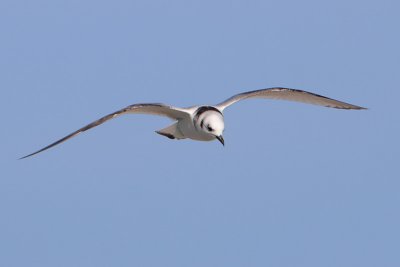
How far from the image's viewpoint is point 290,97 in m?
38.6

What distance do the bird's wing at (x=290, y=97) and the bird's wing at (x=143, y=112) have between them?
140 centimetres

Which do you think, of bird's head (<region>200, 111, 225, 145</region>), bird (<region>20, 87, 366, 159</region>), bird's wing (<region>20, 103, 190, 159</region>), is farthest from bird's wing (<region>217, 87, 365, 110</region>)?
bird's head (<region>200, 111, 225, 145</region>)

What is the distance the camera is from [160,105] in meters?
32.9

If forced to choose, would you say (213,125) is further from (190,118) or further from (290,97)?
(290,97)

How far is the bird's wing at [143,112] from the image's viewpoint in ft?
102

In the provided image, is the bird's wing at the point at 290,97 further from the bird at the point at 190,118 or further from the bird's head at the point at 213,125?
the bird's head at the point at 213,125

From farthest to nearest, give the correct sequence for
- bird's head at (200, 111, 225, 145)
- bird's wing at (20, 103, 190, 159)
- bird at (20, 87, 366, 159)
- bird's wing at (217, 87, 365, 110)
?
bird's wing at (217, 87, 365, 110)
bird's head at (200, 111, 225, 145)
bird at (20, 87, 366, 159)
bird's wing at (20, 103, 190, 159)

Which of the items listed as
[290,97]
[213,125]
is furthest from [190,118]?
[290,97]

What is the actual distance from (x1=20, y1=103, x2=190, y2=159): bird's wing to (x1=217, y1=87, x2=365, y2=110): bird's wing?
4.61 feet

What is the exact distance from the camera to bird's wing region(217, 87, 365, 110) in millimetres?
35406

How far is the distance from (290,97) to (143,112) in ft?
21.8

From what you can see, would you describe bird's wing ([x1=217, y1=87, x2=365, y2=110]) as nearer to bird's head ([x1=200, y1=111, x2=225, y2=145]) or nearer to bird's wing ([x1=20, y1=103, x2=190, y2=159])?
bird's wing ([x1=20, y1=103, x2=190, y2=159])

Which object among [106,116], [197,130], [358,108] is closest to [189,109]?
[197,130]

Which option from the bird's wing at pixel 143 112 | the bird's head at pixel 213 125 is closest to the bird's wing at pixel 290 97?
the bird's wing at pixel 143 112
